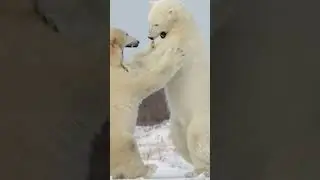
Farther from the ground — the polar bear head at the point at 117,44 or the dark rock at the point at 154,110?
the polar bear head at the point at 117,44

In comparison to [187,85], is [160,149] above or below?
below

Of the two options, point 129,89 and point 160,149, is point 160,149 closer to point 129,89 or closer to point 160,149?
point 160,149

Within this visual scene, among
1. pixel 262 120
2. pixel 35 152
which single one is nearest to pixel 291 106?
pixel 262 120

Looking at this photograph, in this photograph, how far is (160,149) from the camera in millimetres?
922

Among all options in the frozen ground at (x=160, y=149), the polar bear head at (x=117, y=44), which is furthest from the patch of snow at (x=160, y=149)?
the polar bear head at (x=117, y=44)

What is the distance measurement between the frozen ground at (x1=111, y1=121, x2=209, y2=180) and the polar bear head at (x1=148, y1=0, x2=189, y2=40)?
162mm

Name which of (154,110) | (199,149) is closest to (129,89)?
(154,110)

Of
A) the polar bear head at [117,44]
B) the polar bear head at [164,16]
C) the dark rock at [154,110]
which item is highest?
the polar bear head at [164,16]

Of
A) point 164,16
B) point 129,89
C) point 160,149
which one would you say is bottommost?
point 160,149

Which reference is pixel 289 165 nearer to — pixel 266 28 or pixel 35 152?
pixel 266 28

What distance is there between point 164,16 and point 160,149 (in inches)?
9.2

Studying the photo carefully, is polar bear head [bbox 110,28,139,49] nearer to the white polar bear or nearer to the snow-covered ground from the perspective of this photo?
the white polar bear

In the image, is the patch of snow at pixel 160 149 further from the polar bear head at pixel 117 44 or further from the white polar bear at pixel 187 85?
the polar bear head at pixel 117 44

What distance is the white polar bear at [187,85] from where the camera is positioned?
916 mm
